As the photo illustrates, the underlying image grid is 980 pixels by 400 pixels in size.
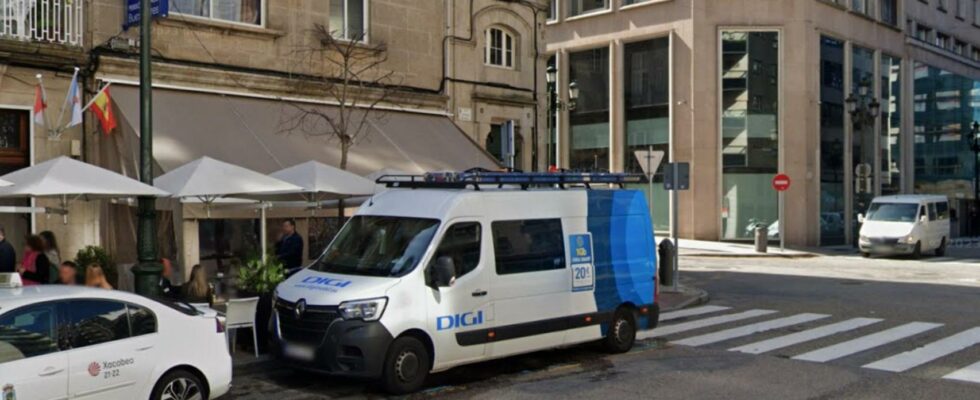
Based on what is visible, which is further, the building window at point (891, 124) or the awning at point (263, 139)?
the building window at point (891, 124)

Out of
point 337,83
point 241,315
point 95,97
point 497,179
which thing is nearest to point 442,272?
point 497,179

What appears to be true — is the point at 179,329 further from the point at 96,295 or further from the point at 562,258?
the point at 562,258

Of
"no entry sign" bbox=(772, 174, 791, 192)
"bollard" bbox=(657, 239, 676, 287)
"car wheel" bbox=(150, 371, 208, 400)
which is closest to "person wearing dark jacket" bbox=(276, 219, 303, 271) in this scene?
"car wheel" bbox=(150, 371, 208, 400)

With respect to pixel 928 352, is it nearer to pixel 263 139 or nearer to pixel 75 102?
pixel 263 139

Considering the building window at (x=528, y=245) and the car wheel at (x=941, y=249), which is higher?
the building window at (x=528, y=245)

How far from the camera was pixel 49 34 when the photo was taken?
564 inches

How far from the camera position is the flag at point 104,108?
544 inches

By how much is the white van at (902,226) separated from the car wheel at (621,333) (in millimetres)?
21961

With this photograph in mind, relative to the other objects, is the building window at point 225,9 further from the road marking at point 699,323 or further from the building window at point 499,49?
the road marking at point 699,323

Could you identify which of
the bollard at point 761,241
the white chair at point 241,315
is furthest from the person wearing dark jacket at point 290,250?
the bollard at point 761,241

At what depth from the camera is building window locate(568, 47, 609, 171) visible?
4022 centimetres

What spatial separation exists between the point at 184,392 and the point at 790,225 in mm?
32488

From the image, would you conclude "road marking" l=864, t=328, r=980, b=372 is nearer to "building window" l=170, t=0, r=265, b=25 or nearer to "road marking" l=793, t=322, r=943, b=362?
"road marking" l=793, t=322, r=943, b=362

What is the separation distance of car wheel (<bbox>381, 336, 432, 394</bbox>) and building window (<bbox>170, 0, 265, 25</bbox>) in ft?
33.3
